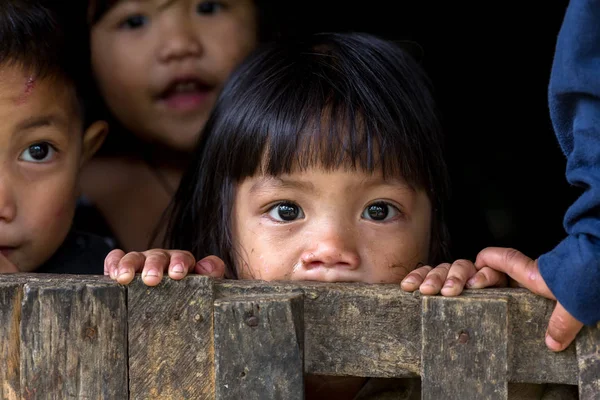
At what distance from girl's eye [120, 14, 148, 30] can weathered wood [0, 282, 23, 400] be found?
1.42 m

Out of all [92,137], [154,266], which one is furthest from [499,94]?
[154,266]

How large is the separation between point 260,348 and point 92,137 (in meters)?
1.29

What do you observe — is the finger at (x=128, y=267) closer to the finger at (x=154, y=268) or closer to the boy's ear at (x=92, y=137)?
the finger at (x=154, y=268)

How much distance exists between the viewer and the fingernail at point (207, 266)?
1602 millimetres

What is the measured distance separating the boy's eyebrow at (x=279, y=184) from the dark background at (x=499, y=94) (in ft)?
6.60

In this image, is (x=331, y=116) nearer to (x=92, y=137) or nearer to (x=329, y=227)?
(x=329, y=227)

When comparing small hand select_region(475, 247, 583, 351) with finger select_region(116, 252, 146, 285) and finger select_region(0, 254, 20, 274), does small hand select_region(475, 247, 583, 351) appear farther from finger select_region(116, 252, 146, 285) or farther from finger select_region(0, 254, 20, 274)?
finger select_region(0, 254, 20, 274)

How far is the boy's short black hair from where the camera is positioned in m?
2.16

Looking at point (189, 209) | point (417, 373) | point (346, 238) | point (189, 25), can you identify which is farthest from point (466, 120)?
point (417, 373)

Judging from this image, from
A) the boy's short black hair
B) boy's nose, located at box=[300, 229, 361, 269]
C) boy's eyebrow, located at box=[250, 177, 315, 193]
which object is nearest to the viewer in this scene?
boy's nose, located at box=[300, 229, 361, 269]

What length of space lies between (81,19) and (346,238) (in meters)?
1.35

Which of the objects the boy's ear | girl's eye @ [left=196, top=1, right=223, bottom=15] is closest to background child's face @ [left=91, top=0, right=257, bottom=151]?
girl's eye @ [left=196, top=1, right=223, bottom=15]

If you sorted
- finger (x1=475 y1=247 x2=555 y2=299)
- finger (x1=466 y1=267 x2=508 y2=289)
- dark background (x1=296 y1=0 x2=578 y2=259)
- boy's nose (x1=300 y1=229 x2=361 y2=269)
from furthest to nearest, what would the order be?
dark background (x1=296 y1=0 x2=578 y2=259), boy's nose (x1=300 y1=229 x2=361 y2=269), finger (x1=466 y1=267 x2=508 y2=289), finger (x1=475 y1=247 x2=555 y2=299)

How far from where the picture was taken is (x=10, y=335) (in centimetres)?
145
